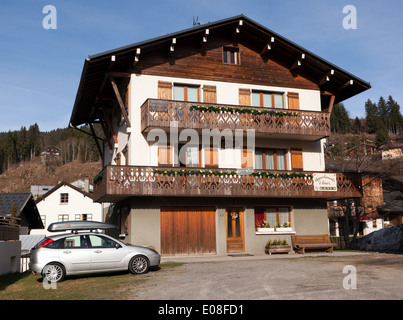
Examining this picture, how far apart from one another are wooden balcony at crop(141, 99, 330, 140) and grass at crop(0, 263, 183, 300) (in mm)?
8606

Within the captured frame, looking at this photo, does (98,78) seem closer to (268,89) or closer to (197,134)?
(197,134)

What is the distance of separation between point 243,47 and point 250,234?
10695 millimetres

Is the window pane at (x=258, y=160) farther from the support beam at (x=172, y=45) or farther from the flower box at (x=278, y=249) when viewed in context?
the support beam at (x=172, y=45)

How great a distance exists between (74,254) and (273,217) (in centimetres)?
1326

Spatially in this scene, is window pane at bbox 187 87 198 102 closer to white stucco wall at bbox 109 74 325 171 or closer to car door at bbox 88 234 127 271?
white stucco wall at bbox 109 74 325 171

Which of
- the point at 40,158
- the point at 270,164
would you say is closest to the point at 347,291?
the point at 270,164

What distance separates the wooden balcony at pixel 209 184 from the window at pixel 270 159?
154 centimetres

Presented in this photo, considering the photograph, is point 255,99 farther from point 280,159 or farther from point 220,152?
point 220,152

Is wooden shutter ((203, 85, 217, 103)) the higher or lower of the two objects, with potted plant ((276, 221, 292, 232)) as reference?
higher

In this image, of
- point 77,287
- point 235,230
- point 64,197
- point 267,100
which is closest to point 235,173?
point 235,230

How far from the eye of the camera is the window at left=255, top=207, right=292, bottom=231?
25125mm

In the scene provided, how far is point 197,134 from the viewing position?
2423 cm

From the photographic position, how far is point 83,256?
1491 centimetres

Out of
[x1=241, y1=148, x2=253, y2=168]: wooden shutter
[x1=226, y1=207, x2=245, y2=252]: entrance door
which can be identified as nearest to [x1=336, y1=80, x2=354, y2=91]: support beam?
[x1=241, y1=148, x2=253, y2=168]: wooden shutter
